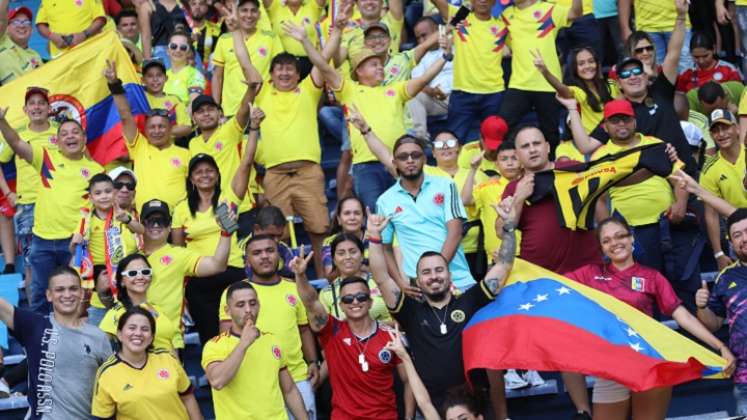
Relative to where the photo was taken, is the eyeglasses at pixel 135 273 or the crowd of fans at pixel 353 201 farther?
the eyeglasses at pixel 135 273

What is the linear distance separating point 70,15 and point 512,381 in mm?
6885

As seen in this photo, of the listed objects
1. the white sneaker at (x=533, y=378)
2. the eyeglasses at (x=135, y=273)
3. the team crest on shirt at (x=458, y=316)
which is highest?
the eyeglasses at (x=135, y=273)

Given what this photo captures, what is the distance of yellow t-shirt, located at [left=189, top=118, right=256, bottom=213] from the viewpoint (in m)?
12.5

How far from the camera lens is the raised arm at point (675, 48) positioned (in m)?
12.3

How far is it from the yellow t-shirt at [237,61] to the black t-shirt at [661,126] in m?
3.58

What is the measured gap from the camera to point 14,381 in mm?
11109

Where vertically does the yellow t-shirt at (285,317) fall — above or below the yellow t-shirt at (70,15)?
below

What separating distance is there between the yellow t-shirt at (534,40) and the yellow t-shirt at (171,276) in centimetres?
365

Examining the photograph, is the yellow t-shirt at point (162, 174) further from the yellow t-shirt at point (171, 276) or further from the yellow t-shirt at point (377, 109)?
the yellow t-shirt at point (377, 109)

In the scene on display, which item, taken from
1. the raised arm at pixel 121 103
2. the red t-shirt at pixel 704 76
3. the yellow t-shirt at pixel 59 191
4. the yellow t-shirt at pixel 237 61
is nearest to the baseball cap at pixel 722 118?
the red t-shirt at pixel 704 76

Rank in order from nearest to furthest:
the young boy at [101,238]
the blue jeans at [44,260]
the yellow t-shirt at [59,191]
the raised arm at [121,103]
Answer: the young boy at [101,238] → the blue jeans at [44,260] → the yellow t-shirt at [59,191] → the raised arm at [121,103]

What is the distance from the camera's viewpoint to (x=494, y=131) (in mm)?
11930

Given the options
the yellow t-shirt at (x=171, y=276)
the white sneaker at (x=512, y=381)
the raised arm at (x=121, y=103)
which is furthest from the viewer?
the raised arm at (x=121, y=103)

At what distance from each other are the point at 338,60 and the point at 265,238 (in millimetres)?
3159
